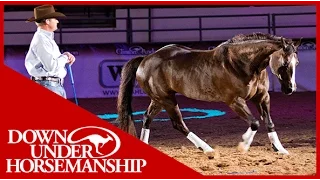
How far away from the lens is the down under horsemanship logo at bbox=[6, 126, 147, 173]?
19.2 feet

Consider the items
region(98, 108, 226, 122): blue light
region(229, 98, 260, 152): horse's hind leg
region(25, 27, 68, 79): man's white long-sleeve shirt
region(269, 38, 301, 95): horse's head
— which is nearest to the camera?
region(25, 27, 68, 79): man's white long-sleeve shirt

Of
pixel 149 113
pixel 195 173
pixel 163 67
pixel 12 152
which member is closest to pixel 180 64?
pixel 163 67

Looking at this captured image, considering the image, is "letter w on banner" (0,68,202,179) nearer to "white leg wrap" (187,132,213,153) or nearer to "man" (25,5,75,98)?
"man" (25,5,75,98)

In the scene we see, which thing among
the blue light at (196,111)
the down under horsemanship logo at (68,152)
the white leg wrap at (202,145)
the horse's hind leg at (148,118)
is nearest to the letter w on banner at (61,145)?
the down under horsemanship logo at (68,152)

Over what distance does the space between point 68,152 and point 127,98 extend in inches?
57.7

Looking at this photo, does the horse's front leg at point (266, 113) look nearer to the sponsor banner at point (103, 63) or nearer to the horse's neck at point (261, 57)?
the horse's neck at point (261, 57)

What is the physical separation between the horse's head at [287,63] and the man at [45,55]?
1831mm

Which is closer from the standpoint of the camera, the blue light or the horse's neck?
the horse's neck

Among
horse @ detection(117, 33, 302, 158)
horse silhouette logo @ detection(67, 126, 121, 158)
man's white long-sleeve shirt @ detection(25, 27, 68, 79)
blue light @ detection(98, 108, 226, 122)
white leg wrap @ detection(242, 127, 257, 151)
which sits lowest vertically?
blue light @ detection(98, 108, 226, 122)

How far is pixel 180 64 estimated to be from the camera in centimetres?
692

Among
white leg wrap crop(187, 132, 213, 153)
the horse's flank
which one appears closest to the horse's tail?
the horse's flank

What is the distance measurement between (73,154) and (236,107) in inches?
64.4

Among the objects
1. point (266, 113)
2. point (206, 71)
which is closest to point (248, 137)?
point (266, 113)

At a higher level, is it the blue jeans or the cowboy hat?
the cowboy hat
